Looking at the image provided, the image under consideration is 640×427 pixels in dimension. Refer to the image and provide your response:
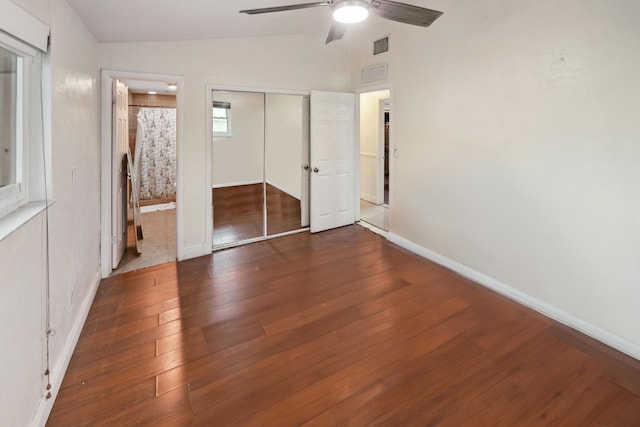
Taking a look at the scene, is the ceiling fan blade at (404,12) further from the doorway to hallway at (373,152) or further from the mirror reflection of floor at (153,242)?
the doorway to hallway at (373,152)

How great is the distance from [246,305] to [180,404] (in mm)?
1066

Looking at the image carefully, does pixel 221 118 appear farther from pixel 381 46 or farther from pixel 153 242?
pixel 381 46

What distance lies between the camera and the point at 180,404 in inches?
67.4

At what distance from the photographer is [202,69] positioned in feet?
11.9

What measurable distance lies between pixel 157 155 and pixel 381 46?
4.26 meters

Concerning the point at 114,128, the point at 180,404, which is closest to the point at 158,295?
the point at 180,404

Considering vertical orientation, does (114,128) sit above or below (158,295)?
above

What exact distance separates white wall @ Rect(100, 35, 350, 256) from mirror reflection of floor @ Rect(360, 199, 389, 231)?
2279 mm

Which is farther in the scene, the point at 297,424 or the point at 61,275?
the point at 61,275

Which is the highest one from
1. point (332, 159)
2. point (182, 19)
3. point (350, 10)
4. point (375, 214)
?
point (182, 19)

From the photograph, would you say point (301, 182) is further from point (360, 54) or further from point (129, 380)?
point (129, 380)

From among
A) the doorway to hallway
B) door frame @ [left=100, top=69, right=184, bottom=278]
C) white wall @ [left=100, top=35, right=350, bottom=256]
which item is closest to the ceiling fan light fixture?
white wall @ [left=100, top=35, right=350, bottom=256]

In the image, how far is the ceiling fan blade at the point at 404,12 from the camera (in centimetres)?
210

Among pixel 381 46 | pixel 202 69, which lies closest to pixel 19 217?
pixel 202 69
